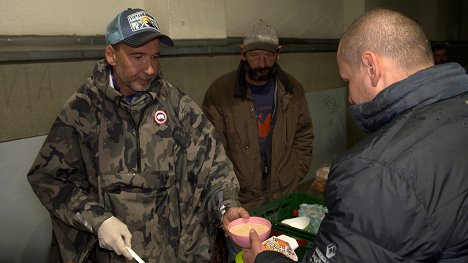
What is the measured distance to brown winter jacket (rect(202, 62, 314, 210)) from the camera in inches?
99.8

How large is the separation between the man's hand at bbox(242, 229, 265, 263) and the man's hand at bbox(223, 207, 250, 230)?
6.0 inches

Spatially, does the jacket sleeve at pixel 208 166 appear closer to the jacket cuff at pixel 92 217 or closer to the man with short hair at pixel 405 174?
the jacket cuff at pixel 92 217

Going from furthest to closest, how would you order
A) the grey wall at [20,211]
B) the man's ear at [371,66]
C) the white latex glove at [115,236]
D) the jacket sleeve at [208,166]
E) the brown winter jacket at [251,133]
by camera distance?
the brown winter jacket at [251,133] < the grey wall at [20,211] < the jacket sleeve at [208,166] < the white latex glove at [115,236] < the man's ear at [371,66]

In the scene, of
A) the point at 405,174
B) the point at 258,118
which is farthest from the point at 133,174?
the point at 258,118

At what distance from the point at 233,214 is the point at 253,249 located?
246mm

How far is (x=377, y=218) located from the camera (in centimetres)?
91

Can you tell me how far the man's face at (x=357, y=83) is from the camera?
1170 millimetres

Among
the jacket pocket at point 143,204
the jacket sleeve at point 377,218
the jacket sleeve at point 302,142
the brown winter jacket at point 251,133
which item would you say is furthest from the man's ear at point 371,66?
the jacket sleeve at point 302,142

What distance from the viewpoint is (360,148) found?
98 cm

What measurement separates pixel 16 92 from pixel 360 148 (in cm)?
181

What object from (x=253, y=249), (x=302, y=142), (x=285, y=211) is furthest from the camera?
(x=302, y=142)

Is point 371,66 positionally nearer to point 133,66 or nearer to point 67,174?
point 133,66

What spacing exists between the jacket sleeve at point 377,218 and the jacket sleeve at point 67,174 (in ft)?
3.19

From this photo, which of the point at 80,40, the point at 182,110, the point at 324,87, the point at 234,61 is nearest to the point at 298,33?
the point at 324,87
